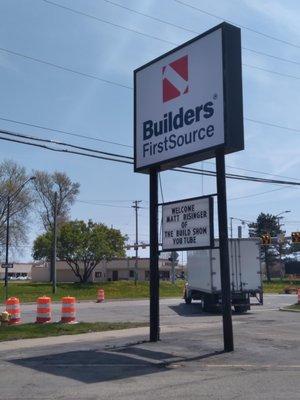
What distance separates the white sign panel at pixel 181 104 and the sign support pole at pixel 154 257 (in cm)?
59

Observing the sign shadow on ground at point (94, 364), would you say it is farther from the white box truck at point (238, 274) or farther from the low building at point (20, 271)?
the low building at point (20, 271)

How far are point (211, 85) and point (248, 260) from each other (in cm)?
1540

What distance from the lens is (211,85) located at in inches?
523

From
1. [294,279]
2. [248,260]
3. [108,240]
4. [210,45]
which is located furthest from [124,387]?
[294,279]

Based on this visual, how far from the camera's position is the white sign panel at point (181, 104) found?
1317cm

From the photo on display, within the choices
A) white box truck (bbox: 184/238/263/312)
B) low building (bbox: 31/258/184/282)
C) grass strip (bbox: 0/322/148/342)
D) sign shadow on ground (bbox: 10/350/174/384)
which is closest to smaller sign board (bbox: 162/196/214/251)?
sign shadow on ground (bbox: 10/350/174/384)

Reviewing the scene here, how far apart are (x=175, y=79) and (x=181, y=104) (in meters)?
0.72

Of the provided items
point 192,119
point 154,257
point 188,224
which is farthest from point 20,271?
point 192,119

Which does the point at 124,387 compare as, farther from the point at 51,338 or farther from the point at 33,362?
the point at 51,338

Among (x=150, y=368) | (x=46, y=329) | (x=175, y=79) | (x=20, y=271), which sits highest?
(x=20, y=271)

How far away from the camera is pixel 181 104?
14180mm

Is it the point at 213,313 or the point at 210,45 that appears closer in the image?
the point at 210,45

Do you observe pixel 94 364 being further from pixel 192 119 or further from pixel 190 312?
pixel 190 312

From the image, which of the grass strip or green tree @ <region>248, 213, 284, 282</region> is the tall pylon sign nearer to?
the grass strip
